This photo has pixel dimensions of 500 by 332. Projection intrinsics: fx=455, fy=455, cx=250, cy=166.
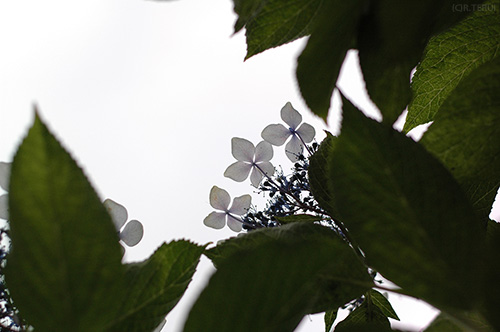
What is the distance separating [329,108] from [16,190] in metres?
0.16

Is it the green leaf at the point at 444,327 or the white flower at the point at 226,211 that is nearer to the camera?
the green leaf at the point at 444,327

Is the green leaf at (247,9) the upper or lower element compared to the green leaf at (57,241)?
upper

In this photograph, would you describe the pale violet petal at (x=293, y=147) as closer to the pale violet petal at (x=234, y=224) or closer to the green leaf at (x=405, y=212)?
the pale violet petal at (x=234, y=224)

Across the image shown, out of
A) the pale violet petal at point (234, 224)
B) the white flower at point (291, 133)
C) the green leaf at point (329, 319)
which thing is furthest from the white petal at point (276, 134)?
the green leaf at point (329, 319)

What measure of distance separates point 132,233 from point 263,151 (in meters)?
0.47

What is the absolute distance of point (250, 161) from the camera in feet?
3.71

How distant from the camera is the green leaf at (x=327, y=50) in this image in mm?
229

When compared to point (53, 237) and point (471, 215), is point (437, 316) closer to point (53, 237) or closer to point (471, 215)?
point (471, 215)

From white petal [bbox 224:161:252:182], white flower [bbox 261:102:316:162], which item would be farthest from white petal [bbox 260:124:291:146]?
white petal [bbox 224:161:252:182]

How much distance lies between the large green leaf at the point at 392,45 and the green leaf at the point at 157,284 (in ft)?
0.42

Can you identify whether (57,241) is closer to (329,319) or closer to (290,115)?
(329,319)

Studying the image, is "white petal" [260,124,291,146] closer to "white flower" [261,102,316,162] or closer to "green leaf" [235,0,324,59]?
"white flower" [261,102,316,162]

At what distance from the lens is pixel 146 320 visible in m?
0.22

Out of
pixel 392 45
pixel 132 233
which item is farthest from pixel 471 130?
pixel 132 233
